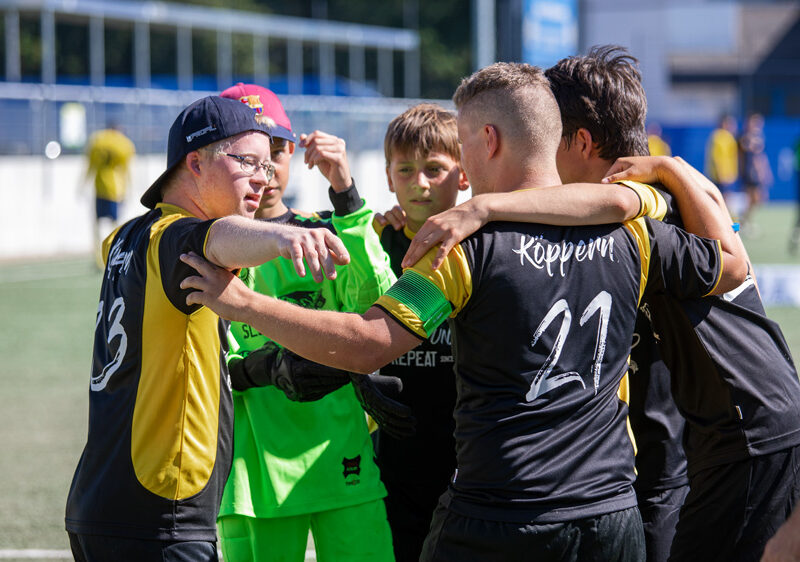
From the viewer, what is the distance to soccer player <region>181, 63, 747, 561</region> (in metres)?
2.52

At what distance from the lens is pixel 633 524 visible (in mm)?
2654

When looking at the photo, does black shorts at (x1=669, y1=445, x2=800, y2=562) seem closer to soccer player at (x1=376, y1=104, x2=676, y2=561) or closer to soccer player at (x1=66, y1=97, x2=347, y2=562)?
soccer player at (x1=376, y1=104, x2=676, y2=561)

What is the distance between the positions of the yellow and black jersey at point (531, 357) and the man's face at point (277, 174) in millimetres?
1296

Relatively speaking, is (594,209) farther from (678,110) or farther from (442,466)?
(678,110)

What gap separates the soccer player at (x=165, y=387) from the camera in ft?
8.73

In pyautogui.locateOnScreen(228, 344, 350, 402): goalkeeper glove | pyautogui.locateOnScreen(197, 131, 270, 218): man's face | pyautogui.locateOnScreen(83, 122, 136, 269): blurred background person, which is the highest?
pyautogui.locateOnScreen(83, 122, 136, 269): blurred background person

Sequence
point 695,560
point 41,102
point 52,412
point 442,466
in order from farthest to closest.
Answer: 1. point 41,102
2. point 52,412
3. point 442,466
4. point 695,560

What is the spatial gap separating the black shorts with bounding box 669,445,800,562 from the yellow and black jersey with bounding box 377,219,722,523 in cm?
59

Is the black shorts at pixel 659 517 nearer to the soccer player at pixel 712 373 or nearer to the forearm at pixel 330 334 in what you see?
the soccer player at pixel 712 373

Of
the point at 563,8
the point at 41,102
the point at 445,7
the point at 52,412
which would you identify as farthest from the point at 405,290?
the point at 445,7

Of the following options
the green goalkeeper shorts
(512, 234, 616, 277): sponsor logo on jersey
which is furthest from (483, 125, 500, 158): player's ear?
the green goalkeeper shorts

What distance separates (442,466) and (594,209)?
4.69ft

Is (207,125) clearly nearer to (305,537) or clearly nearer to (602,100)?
(602,100)

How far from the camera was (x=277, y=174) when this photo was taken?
3777 millimetres
